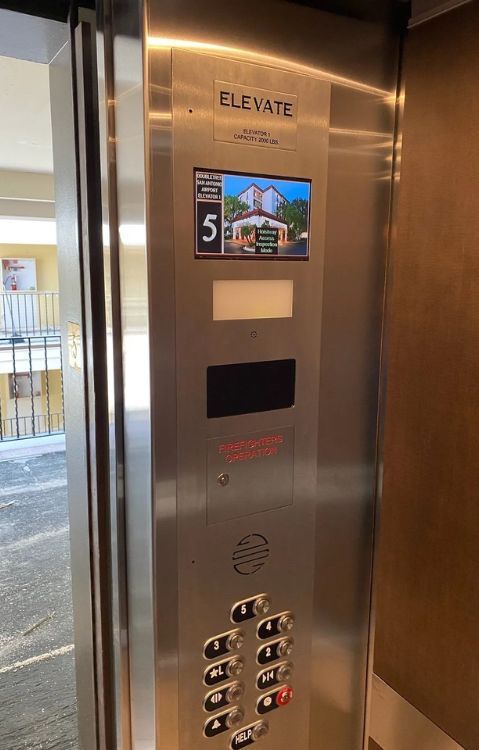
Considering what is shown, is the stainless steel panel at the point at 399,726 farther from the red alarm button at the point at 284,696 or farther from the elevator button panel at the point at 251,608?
the elevator button panel at the point at 251,608

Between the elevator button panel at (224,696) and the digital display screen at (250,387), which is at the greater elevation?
the digital display screen at (250,387)

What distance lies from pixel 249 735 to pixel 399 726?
0.52m

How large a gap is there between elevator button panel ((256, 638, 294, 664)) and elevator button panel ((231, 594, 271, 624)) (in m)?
0.07

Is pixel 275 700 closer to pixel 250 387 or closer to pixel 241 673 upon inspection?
pixel 241 673

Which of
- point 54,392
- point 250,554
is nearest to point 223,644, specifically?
point 250,554

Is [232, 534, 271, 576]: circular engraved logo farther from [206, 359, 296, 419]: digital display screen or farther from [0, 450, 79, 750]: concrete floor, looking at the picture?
[0, 450, 79, 750]: concrete floor

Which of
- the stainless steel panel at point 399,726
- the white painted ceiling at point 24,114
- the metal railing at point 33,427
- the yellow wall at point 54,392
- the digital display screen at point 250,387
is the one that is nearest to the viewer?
the digital display screen at point 250,387

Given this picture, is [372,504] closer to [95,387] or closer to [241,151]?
[95,387]

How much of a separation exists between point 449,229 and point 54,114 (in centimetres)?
85

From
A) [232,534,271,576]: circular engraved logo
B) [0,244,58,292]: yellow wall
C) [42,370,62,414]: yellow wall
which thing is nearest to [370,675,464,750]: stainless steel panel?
[232,534,271,576]: circular engraved logo

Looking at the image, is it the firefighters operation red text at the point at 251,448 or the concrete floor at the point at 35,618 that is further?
the concrete floor at the point at 35,618

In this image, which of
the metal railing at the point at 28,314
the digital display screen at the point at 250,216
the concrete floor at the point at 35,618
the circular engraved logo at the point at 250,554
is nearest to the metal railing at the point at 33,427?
the concrete floor at the point at 35,618

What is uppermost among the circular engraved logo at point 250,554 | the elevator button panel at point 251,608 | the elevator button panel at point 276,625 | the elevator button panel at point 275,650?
the circular engraved logo at point 250,554

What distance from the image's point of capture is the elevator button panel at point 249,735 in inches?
41.1
